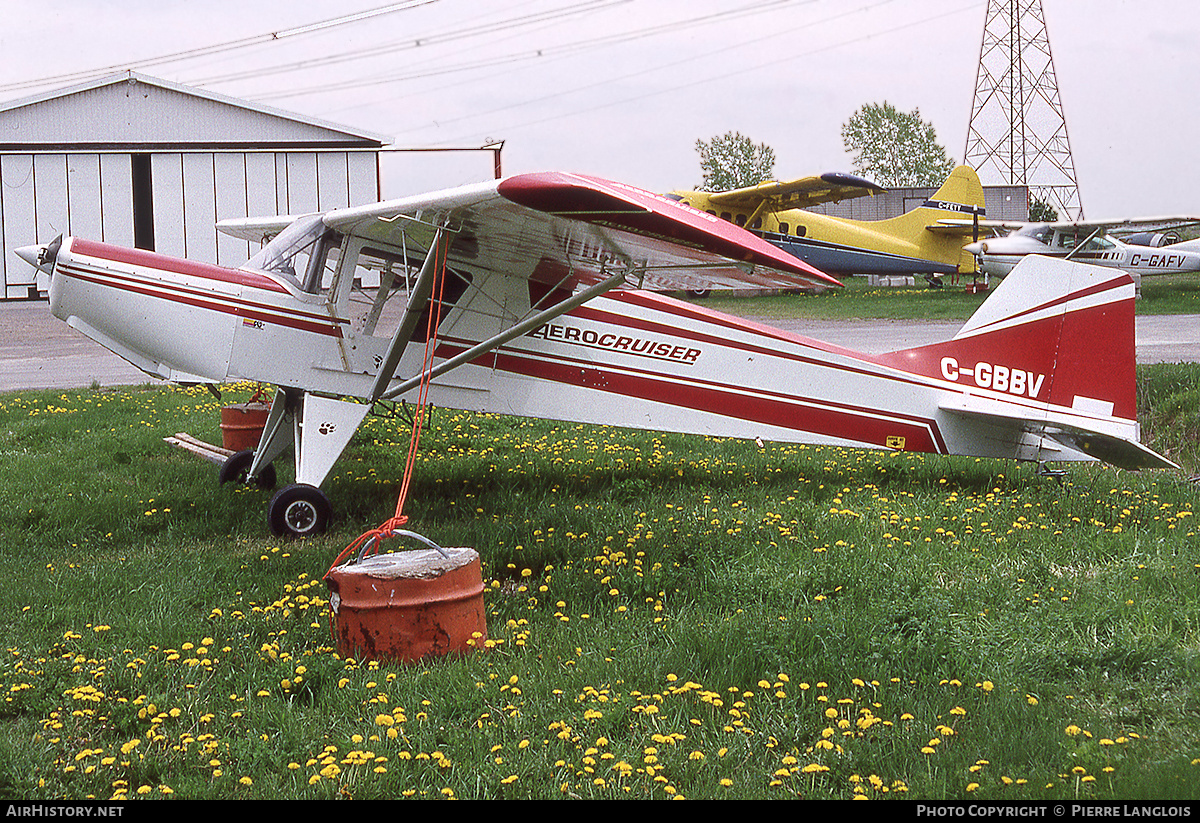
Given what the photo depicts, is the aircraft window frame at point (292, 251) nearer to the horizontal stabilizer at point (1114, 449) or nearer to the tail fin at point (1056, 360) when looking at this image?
the tail fin at point (1056, 360)

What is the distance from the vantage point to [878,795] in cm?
338

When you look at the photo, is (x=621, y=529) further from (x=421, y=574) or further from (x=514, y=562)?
(x=421, y=574)

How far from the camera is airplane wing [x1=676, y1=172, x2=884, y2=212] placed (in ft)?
83.1

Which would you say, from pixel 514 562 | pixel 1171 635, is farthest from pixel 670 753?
pixel 514 562

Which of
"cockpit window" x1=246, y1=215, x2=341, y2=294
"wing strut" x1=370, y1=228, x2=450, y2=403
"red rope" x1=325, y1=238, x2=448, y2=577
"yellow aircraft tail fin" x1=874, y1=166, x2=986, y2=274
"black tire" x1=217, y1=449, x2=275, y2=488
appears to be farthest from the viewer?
"yellow aircraft tail fin" x1=874, y1=166, x2=986, y2=274

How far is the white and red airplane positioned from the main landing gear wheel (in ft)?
0.05

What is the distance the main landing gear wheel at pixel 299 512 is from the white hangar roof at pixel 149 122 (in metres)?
30.1

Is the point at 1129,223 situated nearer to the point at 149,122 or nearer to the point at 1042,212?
the point at 149,122

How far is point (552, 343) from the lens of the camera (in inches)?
322

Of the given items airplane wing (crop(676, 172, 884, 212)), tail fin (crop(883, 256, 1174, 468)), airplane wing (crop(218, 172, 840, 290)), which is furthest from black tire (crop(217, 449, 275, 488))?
airplane wing (crop(676, 172, 884, 212))

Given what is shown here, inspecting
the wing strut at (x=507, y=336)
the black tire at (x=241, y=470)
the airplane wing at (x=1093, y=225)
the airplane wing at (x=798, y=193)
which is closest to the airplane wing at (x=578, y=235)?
the wing strut at (x=507, y=336)

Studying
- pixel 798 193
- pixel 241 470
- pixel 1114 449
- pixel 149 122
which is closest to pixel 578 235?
pixel 241 470

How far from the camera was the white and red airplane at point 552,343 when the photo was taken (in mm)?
7133

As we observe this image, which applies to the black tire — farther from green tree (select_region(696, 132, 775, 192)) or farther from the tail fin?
green tree (select_region(696, 132, 775, 192))
